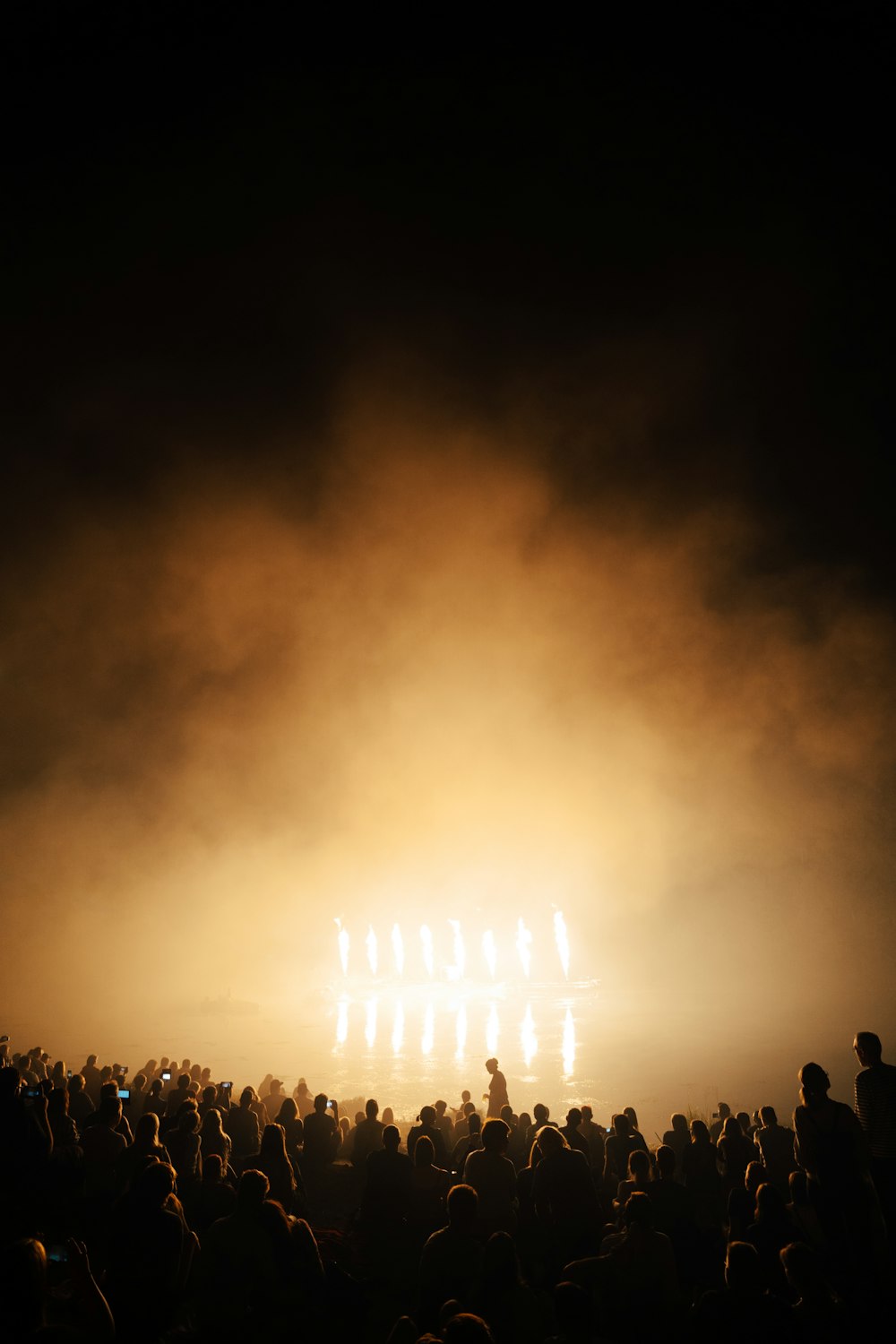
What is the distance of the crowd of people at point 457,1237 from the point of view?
3877mm

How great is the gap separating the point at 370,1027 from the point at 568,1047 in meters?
22.4

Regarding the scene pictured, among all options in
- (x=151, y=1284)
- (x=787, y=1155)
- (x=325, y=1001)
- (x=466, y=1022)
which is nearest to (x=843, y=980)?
(x=466, y=1022)

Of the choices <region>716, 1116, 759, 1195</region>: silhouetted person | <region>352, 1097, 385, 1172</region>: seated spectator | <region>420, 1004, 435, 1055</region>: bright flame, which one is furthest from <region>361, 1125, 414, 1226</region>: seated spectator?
<region>420, 1004, 435, 1055</region>: bright flame

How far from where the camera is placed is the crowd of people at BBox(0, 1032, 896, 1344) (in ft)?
12.7

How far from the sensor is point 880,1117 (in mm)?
5652

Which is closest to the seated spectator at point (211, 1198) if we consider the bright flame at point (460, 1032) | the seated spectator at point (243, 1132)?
the seated spectator at point (243, 1132)

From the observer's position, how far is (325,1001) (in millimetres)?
96000

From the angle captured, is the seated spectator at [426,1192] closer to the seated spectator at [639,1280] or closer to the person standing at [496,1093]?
the seated spectator at [639,1280]

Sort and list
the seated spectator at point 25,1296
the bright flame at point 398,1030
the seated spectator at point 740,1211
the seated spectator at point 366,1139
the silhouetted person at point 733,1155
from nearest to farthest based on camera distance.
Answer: the seated spectator at point 25,1296 < the seated spectator at point 740,1211 < the silhouetted person at point 733,1155 < the seated spectator at point 366,1139 < the bright flame at point 398,1030

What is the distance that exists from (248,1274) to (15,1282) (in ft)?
6.54

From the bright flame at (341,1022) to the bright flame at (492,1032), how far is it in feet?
41.0

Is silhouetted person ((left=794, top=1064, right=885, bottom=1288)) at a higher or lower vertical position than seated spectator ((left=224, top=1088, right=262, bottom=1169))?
higher

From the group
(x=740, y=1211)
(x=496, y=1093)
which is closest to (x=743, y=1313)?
(x=740, y=1211)

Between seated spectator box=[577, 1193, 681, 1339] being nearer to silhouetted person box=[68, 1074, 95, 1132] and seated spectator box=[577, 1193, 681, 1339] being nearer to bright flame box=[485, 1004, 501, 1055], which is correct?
silhouetted person box=[68, 1074, 95, 1132]
